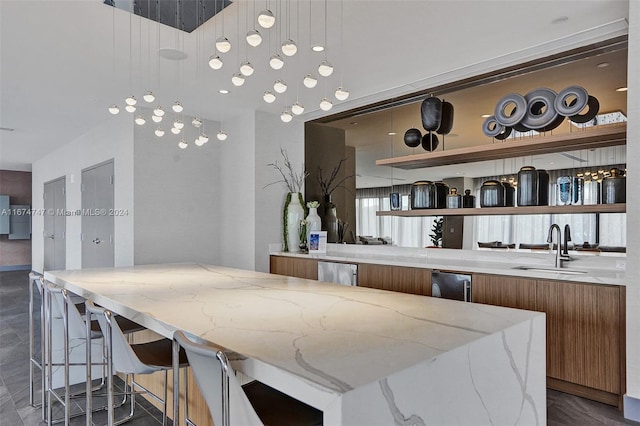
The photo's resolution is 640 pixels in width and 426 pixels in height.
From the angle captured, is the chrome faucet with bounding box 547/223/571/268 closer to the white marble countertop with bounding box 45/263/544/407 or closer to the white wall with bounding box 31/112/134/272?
the white marble countertop with bounding box 45/263/544/407

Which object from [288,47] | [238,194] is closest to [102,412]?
[288,47]

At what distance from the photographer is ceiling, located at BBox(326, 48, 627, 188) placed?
3.10 metres

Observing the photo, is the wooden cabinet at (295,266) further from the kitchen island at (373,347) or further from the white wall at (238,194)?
the kitchen island at (373,347)

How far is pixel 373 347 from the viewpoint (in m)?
1.39

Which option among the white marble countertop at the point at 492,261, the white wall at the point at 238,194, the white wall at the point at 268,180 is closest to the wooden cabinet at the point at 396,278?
the white marble countertop at the point at 492,261

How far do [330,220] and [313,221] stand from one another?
0.23 meters

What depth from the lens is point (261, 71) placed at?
12.9 feet

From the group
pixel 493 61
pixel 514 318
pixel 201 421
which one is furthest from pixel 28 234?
pixel 514 318

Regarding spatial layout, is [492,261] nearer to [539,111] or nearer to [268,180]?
[539,111]

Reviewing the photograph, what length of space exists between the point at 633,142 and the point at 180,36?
3.08 metres

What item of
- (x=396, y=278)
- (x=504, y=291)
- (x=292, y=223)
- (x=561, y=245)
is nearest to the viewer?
(x=504, y=291)

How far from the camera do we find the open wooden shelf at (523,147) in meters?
3.05

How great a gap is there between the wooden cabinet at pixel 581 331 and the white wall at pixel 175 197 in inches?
148

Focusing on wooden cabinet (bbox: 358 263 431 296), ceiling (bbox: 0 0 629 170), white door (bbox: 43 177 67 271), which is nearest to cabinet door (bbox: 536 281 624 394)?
wooden cabinet (bbox: 358 263 431 296)
